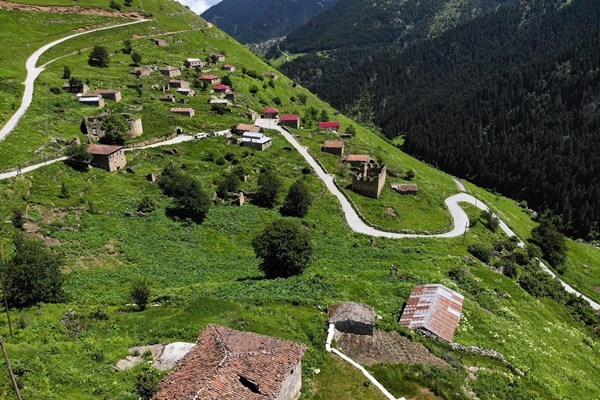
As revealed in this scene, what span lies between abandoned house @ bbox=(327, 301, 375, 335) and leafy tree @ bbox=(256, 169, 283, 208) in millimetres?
51094

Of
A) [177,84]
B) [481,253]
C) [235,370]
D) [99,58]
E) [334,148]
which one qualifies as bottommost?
[481,253]

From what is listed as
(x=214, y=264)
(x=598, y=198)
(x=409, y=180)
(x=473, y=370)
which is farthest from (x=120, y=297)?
(x=598, y=198)

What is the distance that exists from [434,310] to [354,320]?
9.24m

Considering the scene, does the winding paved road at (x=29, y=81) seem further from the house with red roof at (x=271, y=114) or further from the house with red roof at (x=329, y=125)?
the house with red roof at (x=329, y=125)

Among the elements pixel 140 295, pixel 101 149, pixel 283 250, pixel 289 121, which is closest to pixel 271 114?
pixel 289 121

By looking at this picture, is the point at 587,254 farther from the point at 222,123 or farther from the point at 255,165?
the point at 222,123

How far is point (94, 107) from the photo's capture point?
106750mm

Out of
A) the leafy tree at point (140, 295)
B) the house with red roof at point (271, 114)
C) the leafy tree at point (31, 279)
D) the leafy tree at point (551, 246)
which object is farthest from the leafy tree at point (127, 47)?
the leafy tree at point (551, 246)

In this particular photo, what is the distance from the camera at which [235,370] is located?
78.2 feet

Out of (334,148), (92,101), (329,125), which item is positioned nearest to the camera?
(92,101)

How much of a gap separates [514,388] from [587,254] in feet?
351

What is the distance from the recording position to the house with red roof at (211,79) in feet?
489

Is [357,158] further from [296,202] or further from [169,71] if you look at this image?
[169,71]

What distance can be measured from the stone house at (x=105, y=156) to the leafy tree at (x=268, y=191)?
1127 inches
